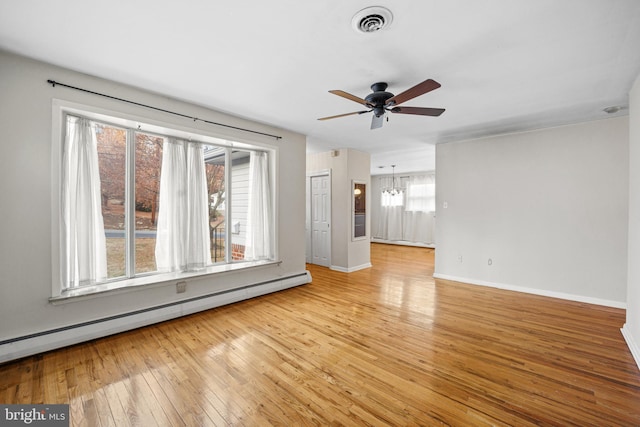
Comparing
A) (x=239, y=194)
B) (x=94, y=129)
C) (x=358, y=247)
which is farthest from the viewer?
(x=358, y=247)

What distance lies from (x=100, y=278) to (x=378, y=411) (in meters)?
3.16

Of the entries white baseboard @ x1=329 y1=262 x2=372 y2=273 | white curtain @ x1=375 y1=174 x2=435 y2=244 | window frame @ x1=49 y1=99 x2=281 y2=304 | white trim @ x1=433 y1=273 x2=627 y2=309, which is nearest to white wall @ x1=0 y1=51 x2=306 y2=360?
window frame @ x1=49 y1=99 x2=281 y2=304

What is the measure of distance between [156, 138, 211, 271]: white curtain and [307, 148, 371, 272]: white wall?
9.70 ft

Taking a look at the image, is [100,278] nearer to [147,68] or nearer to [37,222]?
[37,222]

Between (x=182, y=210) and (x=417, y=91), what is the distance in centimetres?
316

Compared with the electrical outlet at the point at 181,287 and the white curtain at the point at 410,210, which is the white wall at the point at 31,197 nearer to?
the electrical outlet at the point at 181,287

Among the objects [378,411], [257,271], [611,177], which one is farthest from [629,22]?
[257,271]

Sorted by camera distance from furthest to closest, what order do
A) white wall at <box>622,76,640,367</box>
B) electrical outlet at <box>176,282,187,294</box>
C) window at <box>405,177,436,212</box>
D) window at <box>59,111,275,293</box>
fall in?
window at <box>405,177,436,212</box> → electrical outlet at <box>176,282,187,294</box> → window at <box>59,111,275,293</box> → white wall at <box>622,76,640,367</box>

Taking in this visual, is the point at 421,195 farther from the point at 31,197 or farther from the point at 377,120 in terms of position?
the point at 31,197

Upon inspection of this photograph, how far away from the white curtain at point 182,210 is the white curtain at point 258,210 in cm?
78

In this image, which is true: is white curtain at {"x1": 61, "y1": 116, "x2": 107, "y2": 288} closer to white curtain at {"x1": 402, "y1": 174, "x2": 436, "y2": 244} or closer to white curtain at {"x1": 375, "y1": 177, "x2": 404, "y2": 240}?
white curtain at {"x1": 375, "y1": 177, "x2": 404, "y2": 240}

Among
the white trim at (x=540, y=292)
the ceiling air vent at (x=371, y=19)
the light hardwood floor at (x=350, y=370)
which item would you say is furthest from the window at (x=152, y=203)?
the white trim at (x=540, y=292)

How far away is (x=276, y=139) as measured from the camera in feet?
14.6

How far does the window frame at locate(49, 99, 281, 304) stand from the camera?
2533 millimetres
